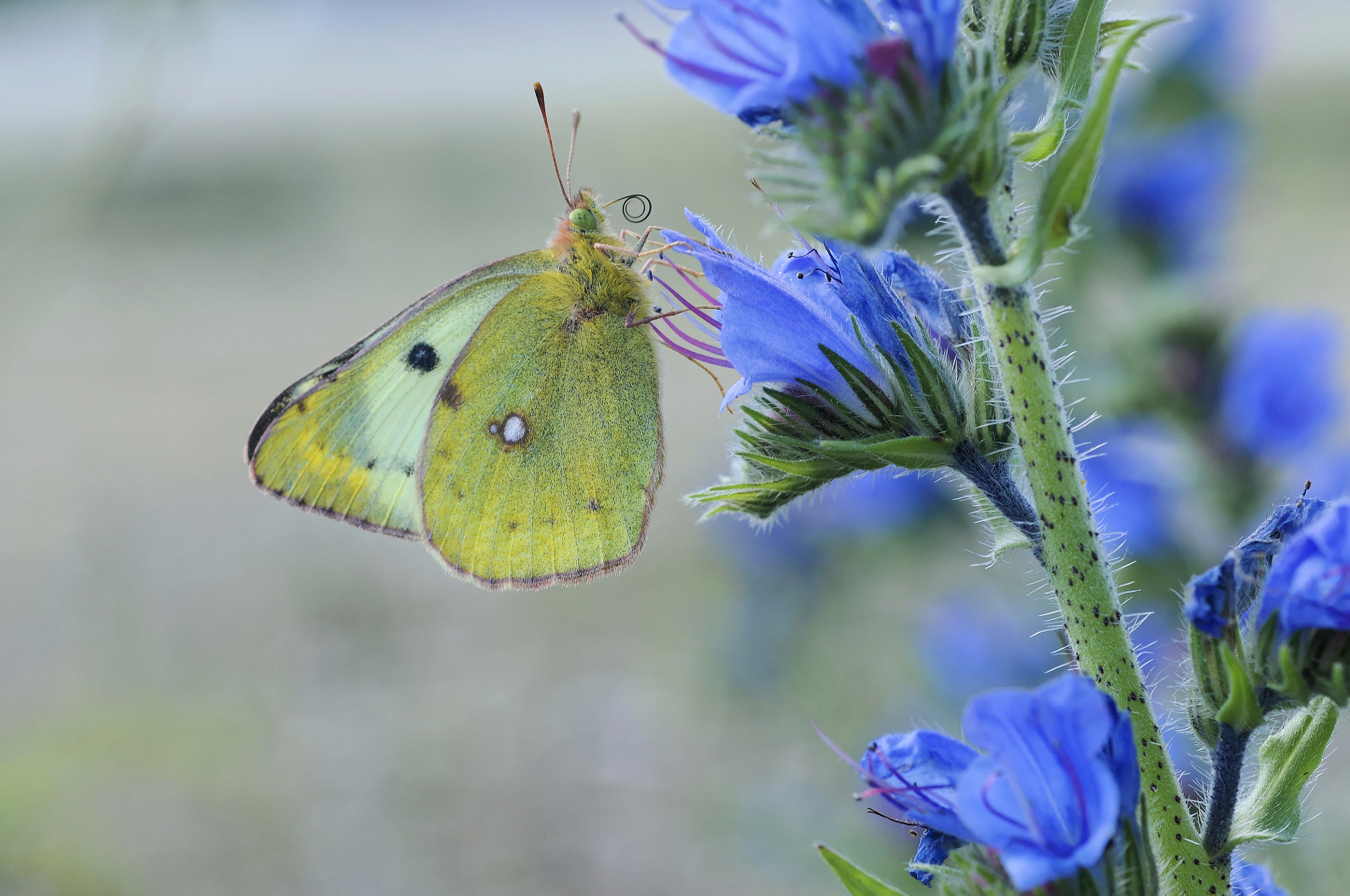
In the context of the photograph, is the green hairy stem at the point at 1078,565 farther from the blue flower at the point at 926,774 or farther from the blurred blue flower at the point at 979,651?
the blurred blue flower at the point at 979,651

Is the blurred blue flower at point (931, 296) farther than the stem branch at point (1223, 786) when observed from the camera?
Yes

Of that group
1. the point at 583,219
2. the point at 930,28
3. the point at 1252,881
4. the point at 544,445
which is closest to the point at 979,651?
the point at 544,445

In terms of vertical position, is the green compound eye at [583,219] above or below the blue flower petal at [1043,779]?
above

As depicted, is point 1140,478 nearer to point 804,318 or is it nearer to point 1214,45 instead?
point 1214,45

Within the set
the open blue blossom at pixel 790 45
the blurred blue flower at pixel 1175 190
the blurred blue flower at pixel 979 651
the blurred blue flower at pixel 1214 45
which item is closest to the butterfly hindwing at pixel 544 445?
the open blue blossom at pixel 790 45

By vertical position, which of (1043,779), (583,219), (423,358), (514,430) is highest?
(583,219)

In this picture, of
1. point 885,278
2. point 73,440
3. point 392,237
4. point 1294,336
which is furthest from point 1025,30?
point 392,237

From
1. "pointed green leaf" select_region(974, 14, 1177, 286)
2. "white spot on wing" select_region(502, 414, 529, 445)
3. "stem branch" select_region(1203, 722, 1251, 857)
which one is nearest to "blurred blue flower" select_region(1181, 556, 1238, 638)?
"stem branch" select_region(1203, 722, 1251, 857)
